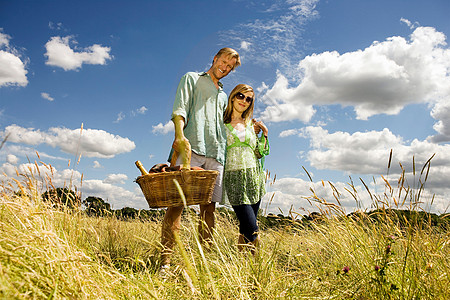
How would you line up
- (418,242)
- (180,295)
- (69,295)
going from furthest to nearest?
1. (418,242)
2. (180,295)
3. (69,295)

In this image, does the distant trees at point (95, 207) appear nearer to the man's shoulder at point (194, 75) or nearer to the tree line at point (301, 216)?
the tree line at point (301, 216)

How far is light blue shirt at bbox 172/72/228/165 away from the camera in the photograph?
387 centimetres

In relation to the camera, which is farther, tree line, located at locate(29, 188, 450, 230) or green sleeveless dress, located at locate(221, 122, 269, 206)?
green sleeveless dress, located at locate(221, 122, 269, 206)

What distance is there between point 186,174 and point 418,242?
2054mm

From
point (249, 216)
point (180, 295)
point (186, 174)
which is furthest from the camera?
point (249, 216)

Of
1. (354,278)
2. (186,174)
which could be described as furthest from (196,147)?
(354,278)

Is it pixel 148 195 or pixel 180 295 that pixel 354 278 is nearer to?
pixel 180 295

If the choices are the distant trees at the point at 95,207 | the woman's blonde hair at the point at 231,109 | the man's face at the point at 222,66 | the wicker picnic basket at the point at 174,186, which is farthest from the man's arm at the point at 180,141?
the distant trees at the point at 95,207

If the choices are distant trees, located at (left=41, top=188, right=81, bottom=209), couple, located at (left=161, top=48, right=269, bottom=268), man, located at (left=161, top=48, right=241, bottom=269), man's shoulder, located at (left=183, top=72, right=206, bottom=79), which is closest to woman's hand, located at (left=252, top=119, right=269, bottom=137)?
couple, located at (left=161, top=48, right=269, bottom=268)

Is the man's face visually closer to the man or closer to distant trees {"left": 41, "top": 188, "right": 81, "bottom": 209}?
the man

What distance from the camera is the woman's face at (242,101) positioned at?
418cm

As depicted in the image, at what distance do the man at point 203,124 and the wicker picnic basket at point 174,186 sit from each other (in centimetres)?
54

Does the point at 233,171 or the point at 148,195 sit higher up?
the point at 233,171

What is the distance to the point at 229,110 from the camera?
14.0 ft
